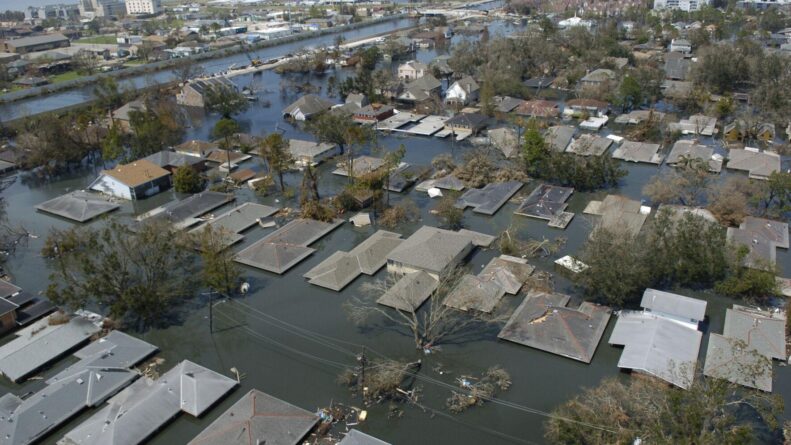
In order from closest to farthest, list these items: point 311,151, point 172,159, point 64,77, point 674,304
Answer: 1. point 674,304
2. point 172,159
3. point 311,151
4. point 64,77

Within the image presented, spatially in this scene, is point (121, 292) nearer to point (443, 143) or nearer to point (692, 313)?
point (692, 313)

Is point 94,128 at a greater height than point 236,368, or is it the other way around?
point 94,128

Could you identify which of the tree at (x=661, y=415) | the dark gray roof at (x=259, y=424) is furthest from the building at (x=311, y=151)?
the tree at (x=661, y=415)

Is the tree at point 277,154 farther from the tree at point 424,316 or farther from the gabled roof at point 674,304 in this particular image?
the gabled roof at point 674,304

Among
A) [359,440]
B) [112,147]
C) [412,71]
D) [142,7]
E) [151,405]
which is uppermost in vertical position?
[142,7]

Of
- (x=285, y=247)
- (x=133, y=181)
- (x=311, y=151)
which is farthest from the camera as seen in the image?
(x=311, y=151)

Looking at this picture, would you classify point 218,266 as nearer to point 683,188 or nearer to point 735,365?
point 735,365

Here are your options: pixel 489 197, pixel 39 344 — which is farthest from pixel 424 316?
pixel 39 344

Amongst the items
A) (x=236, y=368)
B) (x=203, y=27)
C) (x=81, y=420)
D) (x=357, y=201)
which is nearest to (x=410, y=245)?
(x=357, y=201)
